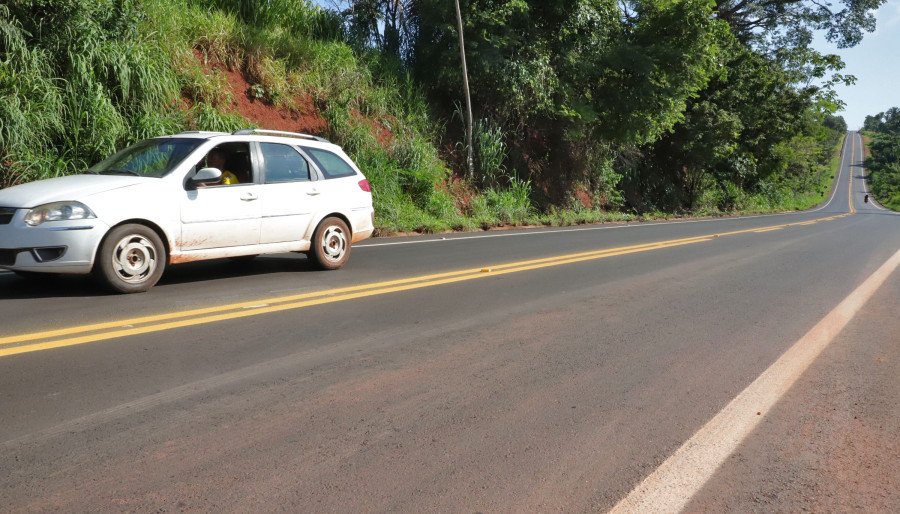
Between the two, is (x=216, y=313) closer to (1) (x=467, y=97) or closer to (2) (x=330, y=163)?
(2) (x=330, y=163)

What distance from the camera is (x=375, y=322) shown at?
6277 millimetres

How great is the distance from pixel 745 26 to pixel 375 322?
1443 inches

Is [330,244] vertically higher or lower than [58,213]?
lower

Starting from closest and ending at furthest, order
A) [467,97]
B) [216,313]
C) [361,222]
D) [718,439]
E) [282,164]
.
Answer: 1. [718,439]
2. [216,313]
3. [282,164]
4. [361,222]
5. [467,97]

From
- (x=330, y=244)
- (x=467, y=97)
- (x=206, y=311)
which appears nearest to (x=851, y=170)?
(x=467, y=97)

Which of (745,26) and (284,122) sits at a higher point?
(745,26)

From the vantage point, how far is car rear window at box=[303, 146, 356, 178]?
912cm

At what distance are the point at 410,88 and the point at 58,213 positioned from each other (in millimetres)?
15432

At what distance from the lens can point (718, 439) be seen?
152 inches

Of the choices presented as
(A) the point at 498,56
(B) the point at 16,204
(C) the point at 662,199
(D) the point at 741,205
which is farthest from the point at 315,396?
(D) the point at 741,205

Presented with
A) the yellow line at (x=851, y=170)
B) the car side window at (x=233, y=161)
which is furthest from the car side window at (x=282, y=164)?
the yellow line at (x=851, y=170)

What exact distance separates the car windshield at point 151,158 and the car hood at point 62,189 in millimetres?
283

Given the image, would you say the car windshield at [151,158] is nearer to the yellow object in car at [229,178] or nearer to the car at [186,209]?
the car at [186,209]

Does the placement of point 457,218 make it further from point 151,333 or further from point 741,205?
point 741,205
